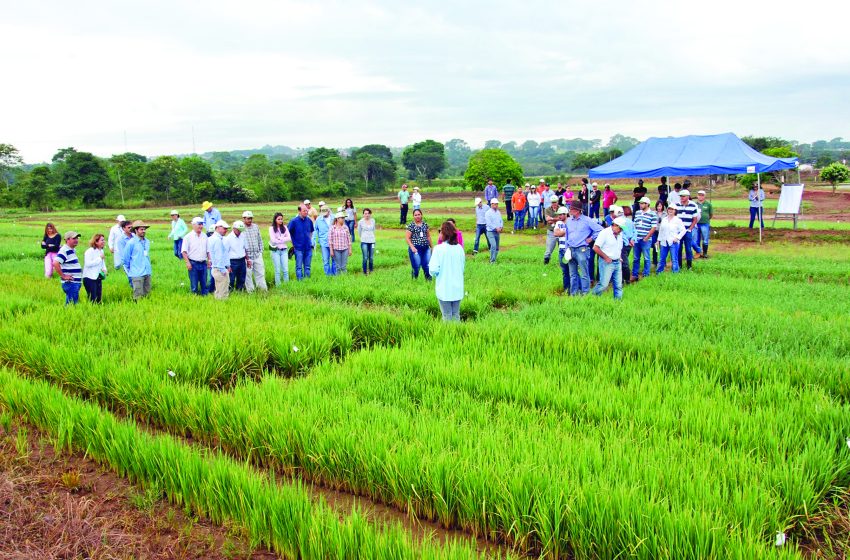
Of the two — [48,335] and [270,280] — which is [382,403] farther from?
[270,280]

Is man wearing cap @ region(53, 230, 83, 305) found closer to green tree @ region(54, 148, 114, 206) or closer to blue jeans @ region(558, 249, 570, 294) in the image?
blue jeans @ region(558, 249, 570, 294)

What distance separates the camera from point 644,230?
1341cm

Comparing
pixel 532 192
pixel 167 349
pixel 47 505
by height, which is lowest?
pixel 47 505

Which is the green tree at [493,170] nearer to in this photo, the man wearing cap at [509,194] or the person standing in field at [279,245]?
the man wearing cap at [509,194]

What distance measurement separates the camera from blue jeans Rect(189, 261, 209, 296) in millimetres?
12352

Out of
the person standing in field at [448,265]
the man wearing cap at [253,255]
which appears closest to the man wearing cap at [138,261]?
the man wearing cap at [253,255]

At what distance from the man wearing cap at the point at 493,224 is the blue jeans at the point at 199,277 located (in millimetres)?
7143

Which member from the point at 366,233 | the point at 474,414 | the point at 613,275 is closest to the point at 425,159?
the point at 366,233

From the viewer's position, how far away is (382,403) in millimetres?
5824

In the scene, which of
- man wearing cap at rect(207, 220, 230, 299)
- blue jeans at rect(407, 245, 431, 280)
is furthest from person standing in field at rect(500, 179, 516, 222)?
man wearing cap at rect(207, 220, 230, 299)

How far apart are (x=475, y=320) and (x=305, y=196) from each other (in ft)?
201

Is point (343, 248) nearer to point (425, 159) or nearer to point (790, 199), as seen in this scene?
point (790, 199)

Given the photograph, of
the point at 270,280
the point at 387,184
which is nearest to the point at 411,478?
the point at 270,280

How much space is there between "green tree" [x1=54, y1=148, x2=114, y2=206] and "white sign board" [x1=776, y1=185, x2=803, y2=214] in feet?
208
